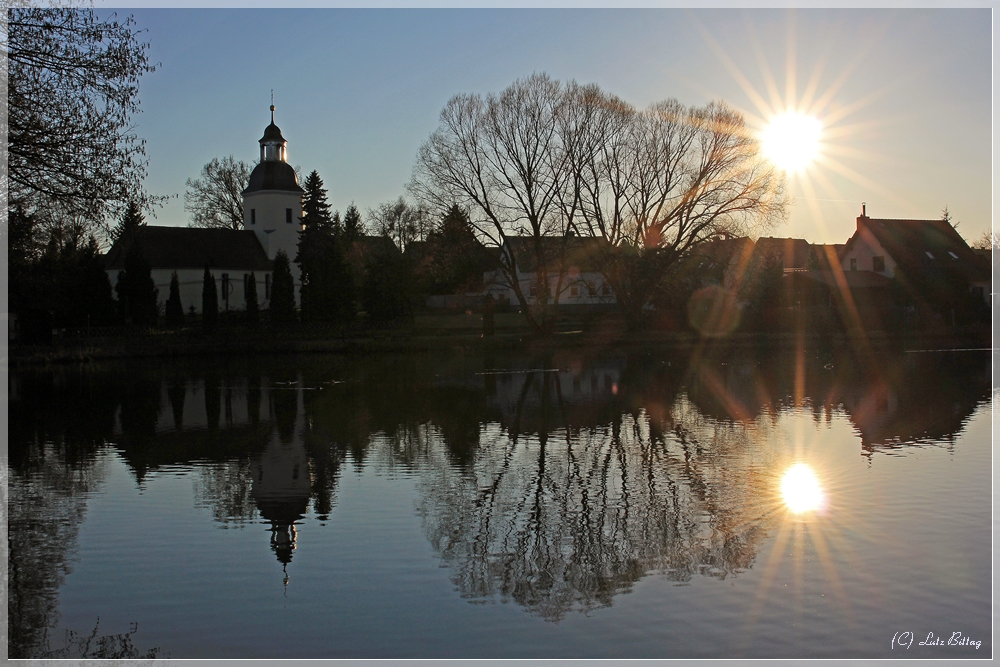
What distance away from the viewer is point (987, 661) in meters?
6.22

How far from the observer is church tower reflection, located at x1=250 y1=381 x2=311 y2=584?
934 cm

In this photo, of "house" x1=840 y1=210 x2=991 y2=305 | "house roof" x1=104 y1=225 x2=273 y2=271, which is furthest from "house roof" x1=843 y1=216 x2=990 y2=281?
"house roof" x1=104 y1=225 x2=273 y2=271

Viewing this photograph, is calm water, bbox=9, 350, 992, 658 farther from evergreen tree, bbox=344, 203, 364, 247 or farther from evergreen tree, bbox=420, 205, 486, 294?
evergreen tree, bbox=344, 203, 364, 247

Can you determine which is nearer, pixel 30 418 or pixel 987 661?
pixel 987 661

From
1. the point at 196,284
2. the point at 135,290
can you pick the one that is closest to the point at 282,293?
the point at 135,290

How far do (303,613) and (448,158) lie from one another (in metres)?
40.5

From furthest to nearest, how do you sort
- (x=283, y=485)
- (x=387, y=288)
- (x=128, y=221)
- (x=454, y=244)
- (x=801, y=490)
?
(x=387, y=288) → (x=454, y=244) → (x=128, y=221) → (x=283, y=485) → (x=801, y=490)

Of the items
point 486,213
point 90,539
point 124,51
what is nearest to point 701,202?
point 486,213

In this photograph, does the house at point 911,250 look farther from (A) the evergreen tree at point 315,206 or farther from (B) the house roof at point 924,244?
(A) the evergreen tree at point 315,206

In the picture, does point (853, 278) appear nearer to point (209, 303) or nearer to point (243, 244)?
point (209, 303)

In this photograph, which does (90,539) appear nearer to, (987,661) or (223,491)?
(223,491)

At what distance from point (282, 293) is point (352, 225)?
28.8 meters

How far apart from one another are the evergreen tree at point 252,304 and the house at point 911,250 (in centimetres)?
3967

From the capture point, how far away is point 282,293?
57.9 m
